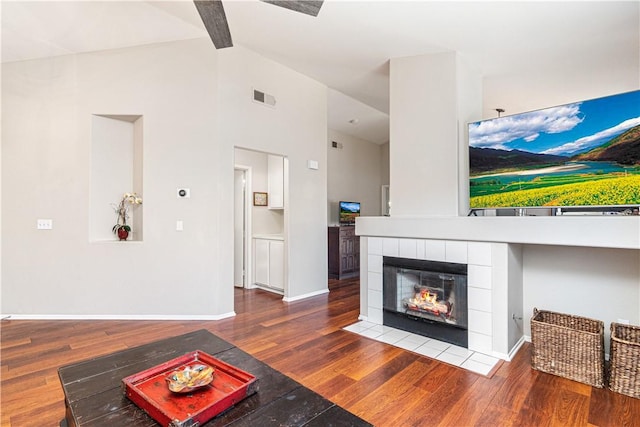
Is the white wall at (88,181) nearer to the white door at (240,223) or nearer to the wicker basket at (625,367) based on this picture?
the white door at (240,223)

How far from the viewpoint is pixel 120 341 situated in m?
3.17

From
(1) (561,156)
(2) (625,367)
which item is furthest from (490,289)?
(1) (561,156)

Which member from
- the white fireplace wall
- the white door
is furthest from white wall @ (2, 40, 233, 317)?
the white fireplace wall

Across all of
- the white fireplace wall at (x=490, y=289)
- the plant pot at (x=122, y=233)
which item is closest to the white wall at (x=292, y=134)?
the plant pot at (x=122, y=233)

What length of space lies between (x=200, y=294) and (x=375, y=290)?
2063mm

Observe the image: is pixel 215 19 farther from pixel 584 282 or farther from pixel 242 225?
pixel 242 225

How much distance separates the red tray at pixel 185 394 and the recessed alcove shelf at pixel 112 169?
2.93 m

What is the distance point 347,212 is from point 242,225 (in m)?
2.54

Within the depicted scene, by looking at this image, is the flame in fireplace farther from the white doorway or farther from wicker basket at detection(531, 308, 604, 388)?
the white doorway

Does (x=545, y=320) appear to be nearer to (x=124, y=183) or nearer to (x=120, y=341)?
(x=120, y=341)

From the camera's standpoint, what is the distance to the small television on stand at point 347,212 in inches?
278

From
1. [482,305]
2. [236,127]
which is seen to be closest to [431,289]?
[482,305]

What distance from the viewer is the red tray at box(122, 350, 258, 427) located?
125cm

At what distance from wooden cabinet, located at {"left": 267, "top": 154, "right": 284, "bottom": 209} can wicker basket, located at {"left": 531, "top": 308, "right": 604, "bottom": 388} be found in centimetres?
395
